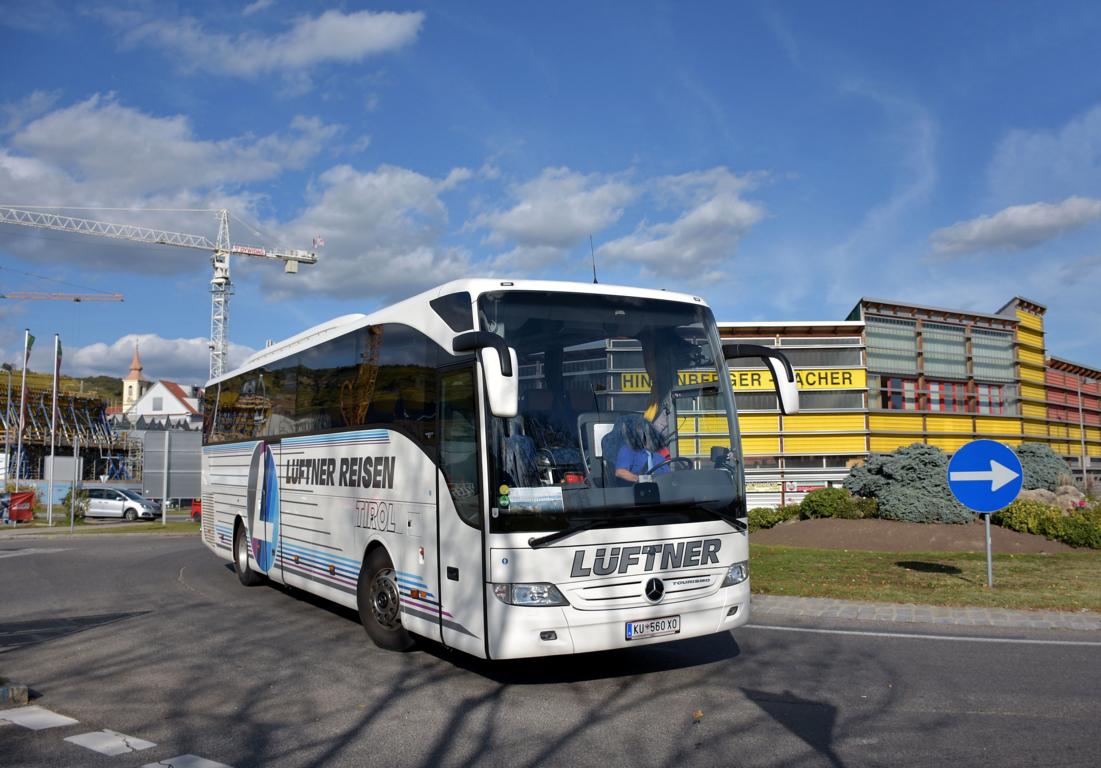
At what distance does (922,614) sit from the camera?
9.98m

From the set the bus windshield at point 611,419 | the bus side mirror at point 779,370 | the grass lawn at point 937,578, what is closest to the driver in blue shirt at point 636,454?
the bus windshield at point 611,419

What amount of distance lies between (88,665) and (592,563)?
189 inches

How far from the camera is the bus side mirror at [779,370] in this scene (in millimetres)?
8109

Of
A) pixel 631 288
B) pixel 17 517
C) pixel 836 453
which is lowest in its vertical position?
pixel 17 517

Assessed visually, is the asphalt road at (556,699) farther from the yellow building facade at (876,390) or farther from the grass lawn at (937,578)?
the yellow building facade at (876,390)

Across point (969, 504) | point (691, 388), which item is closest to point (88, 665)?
point (691, 388)

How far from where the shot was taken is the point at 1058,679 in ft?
22.7

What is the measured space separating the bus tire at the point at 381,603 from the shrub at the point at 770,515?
13.1 m

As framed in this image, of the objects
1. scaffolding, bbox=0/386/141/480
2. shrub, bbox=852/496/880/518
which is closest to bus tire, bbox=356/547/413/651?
shrub, bbox=852/496/880/518

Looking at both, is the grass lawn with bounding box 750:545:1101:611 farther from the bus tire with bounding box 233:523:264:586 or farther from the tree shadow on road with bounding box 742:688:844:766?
the bus tire with bounding box 233:523:264:586

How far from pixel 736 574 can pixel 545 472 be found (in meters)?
1.95

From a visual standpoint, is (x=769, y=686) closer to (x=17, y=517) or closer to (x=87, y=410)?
(x=17, y=517)

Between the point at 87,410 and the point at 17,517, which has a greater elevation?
the point at 87,410

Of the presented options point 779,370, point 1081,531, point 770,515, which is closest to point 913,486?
point 1081,531
